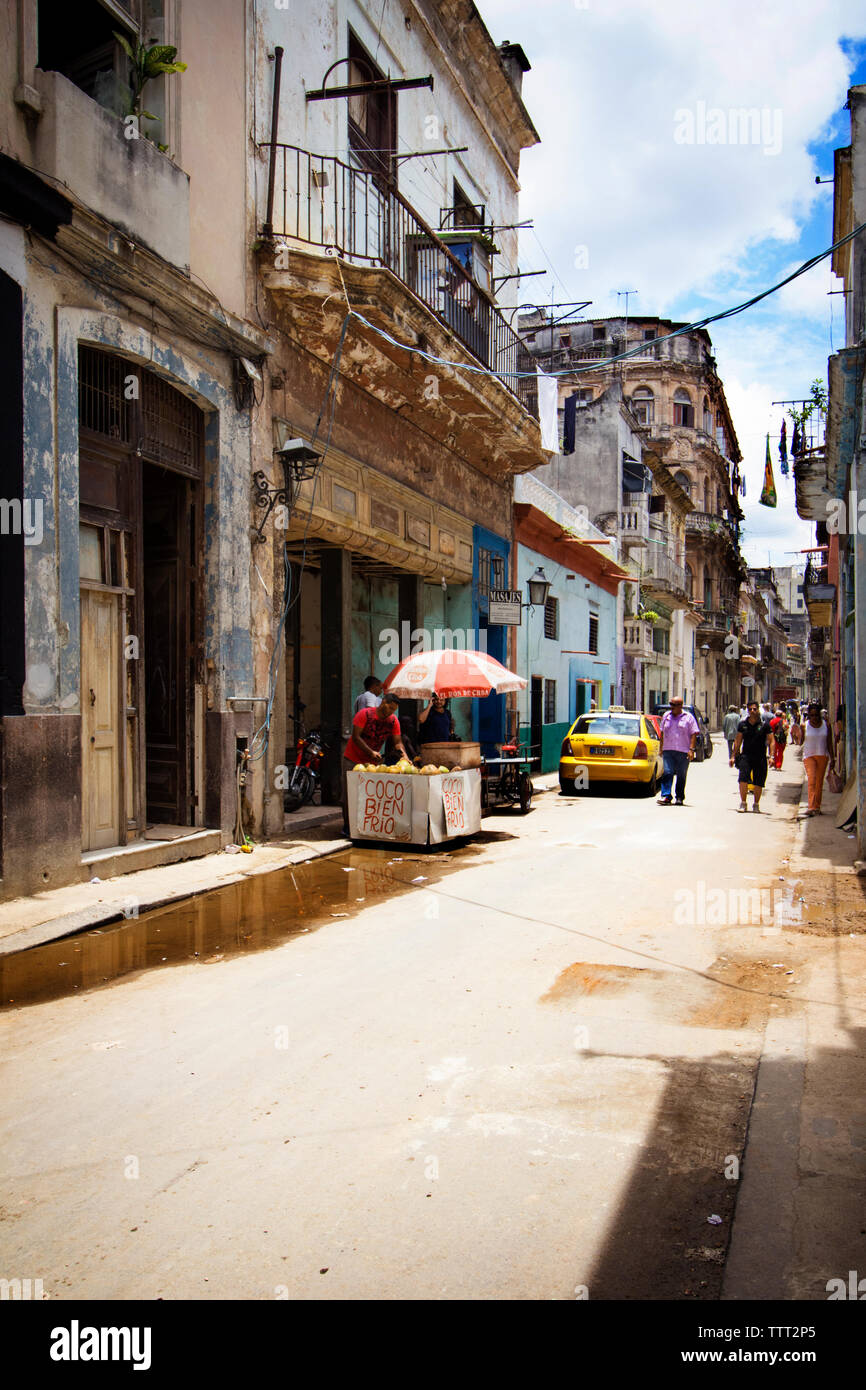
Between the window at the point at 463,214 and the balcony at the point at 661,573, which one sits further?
the balcony at the point at 661,573

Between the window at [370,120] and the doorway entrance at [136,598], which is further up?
the window at [370,120]

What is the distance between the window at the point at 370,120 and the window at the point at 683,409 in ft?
130

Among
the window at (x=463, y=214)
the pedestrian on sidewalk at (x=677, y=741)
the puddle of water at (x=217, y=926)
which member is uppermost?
the window at (x=463, y=214)

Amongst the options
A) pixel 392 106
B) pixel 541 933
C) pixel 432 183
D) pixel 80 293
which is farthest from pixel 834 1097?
pixel 432 183

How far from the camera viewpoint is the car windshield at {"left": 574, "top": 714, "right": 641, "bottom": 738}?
1822 centimetres

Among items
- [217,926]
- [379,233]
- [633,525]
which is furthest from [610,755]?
[633,525]

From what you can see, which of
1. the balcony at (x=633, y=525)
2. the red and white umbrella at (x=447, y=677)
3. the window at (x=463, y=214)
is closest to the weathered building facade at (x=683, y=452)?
the balcony at (x=633, y=525)

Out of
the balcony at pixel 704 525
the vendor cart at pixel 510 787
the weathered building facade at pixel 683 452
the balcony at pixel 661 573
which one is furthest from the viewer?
the balcony at pixel 704 525

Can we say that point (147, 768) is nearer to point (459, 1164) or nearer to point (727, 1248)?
point (459, 1164)

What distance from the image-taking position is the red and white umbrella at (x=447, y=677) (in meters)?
11.7

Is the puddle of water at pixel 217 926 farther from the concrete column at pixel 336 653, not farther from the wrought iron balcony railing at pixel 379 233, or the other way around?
the wrought iron balcony railing at pixel 379 233

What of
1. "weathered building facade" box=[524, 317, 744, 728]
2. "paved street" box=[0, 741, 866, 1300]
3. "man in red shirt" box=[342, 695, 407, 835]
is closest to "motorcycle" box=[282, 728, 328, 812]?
"man in red shirt" box=[342, 695, 407, 835]

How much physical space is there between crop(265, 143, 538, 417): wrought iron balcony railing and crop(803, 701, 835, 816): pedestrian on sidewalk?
21.7ft

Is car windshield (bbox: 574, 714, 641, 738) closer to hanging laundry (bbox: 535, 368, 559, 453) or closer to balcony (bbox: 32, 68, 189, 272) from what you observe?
hanging laundry (bbox: 535, 368, 559, 453)
